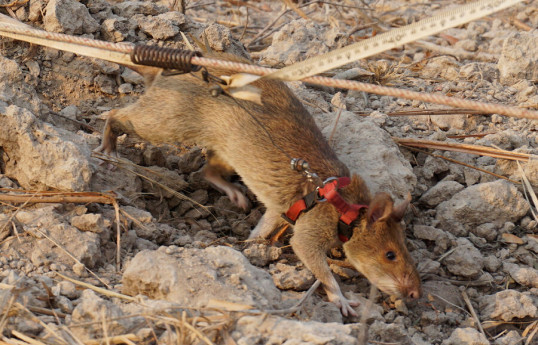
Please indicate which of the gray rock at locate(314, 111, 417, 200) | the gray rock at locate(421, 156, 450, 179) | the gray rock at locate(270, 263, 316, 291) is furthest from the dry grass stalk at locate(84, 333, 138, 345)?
the gray rock at locate(421, 156, 450, 179)

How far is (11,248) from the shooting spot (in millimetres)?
3340

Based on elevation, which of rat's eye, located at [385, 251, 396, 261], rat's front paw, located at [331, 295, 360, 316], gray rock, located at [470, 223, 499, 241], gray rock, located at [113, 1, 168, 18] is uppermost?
gray rock, located at [113, 1, 168, 18]

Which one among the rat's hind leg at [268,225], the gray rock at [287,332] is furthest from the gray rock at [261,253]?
the gray rock at [287,332]

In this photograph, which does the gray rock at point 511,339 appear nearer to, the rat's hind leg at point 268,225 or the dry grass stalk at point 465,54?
the rat's hind leg at point 268,225

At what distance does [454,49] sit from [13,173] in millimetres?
4836

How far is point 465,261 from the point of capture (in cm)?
410

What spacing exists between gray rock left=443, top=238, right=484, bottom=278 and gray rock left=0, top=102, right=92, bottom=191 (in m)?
2.42

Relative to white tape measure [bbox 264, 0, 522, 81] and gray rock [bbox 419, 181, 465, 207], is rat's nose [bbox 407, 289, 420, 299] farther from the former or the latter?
white tape measure [bbox 264, 0, 522, 81]

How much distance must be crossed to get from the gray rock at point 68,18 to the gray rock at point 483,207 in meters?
3.21

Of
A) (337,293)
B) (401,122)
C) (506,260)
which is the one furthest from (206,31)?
(506,260)

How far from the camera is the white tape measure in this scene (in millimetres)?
2463

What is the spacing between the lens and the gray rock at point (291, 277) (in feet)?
12.1

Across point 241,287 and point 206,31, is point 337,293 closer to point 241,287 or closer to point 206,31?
point 241,287

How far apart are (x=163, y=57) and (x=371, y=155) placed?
6.30 ft
